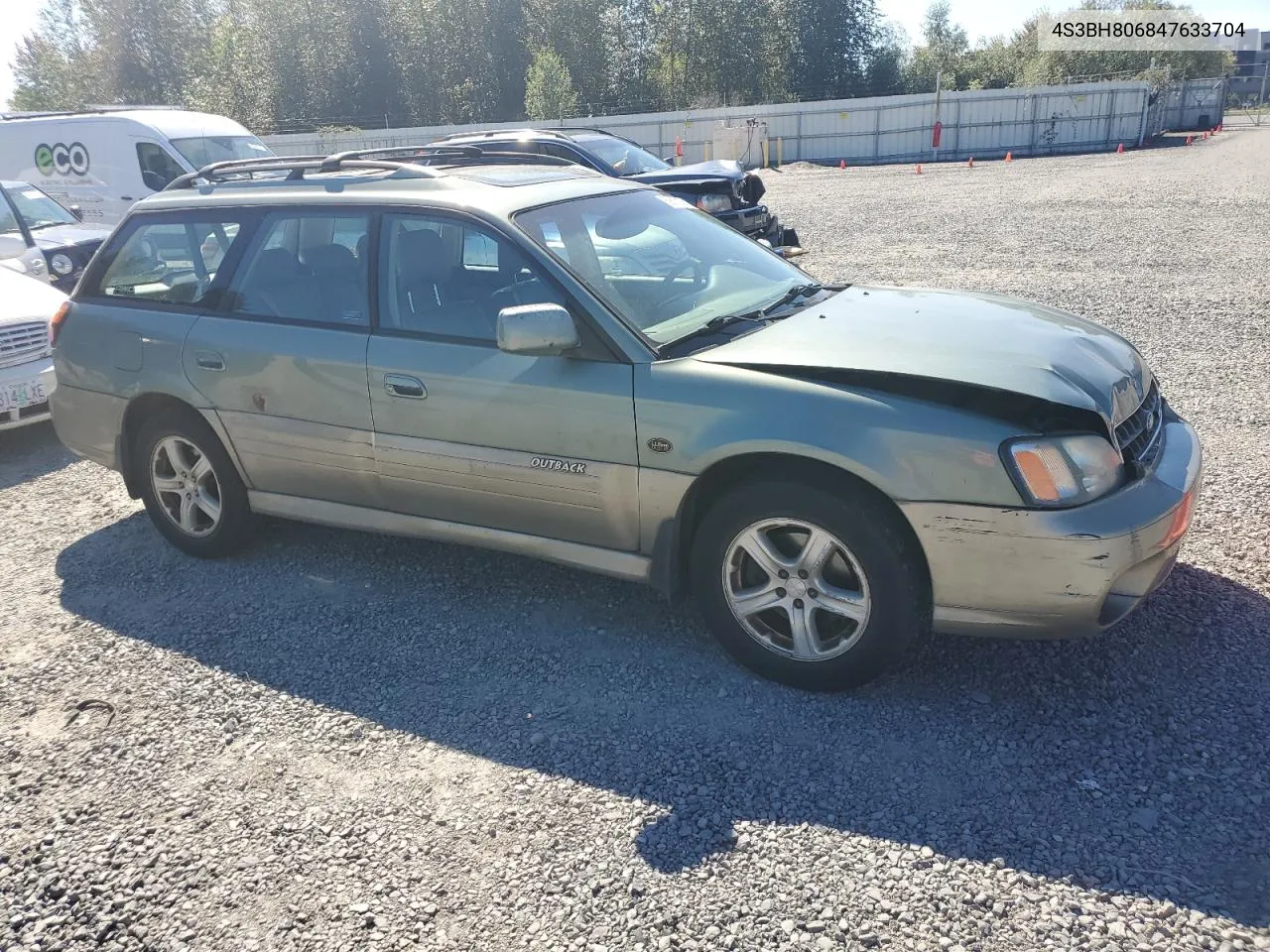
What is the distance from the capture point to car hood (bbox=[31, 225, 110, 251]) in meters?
9.94

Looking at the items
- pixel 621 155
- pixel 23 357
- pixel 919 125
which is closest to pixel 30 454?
pixel 23 357

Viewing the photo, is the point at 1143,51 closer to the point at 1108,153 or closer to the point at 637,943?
the point at 1108,153

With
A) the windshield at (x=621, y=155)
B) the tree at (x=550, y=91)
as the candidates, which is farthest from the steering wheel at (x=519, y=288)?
the tree at (x=550, y=91)

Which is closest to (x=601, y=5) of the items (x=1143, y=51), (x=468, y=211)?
(x=1143, y=51)

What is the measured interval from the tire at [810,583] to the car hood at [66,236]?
28.5ft

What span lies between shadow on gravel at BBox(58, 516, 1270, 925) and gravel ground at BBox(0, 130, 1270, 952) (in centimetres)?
1

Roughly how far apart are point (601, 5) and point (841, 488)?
6328 cm

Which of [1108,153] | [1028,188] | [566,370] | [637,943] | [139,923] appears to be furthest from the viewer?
[1108,153]

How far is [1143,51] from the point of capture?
199ft

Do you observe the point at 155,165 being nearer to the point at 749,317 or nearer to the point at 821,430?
the point at 749,317

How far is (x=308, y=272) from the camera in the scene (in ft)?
14.6

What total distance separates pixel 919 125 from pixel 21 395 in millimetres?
36427

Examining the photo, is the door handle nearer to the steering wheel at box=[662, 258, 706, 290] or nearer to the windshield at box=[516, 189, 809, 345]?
the windshield at box=[516, 189, 809, 345]

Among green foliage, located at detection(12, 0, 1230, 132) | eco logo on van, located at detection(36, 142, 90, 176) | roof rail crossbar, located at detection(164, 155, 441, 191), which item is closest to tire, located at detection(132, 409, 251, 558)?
roof rail crossbar, located at detection(164, 155, 441, 191)
